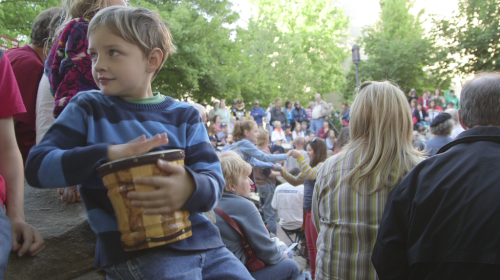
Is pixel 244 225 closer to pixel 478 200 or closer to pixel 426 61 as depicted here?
pixel 478 200

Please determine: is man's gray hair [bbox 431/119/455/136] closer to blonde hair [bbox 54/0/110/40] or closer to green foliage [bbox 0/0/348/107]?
blonde hair [bbox 54/0/110/40]

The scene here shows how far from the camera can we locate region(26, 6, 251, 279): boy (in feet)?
4.36

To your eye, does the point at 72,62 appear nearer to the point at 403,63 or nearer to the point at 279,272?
the point at 279,272

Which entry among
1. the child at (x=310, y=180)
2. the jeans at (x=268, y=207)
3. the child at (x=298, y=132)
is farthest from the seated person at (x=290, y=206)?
the child at (x=298, y=132)

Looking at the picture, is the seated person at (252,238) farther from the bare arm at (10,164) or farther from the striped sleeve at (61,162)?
the striped sleeve at (61,162)

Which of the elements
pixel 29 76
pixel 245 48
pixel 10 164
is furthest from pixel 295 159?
pixel 245 48

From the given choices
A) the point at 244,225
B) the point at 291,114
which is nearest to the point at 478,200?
the point at 244,225

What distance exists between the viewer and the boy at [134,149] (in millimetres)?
1330

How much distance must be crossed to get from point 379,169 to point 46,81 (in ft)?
7.10

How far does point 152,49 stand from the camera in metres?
1.62

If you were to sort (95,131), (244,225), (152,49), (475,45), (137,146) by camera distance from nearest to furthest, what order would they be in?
(137,146) → (95,131) → (152,49) → (244,225) → (475,45)

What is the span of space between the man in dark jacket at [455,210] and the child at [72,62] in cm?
168

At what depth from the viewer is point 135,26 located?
1550 millimetres

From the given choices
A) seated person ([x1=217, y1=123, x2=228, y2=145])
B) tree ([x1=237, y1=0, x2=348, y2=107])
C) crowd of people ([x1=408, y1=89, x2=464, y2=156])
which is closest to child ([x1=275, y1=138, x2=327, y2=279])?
crowd of people ([x1=408, y1=89, x2=464, y2=156])
